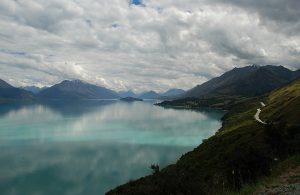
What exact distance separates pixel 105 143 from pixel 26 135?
56392 mm

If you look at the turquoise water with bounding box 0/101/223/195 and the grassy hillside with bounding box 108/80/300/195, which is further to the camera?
the turquoise water with bounding box 0/101/223/195

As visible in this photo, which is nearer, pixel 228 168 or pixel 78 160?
pixel 228 168

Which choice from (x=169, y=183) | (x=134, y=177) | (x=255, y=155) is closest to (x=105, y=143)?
(x=134, y=177)

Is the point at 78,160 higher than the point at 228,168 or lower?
lower

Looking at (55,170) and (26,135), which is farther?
(26,135)

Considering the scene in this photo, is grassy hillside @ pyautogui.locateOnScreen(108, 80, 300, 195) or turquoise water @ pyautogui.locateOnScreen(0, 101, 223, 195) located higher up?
grassy hillside @ pyautogui.locateOnScreen(108, 80, 300, 195)

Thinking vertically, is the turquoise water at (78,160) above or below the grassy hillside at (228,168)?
below

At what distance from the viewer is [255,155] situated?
41406 millimetres

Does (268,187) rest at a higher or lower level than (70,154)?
higher

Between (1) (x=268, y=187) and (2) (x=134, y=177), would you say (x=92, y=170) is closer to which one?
(2) (x=134, y=177)

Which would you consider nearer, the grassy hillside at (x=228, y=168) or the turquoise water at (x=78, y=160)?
the grassy hillside at (x=228, y=168)

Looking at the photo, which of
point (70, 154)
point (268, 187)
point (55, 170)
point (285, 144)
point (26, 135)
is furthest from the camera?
point (26, 135)

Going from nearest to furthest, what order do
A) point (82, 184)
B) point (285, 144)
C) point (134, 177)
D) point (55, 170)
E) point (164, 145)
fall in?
point (285, 144)
point (82, 184)
point (134, 177)
point (55, 170)
point (164, 145)

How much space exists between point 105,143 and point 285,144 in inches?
4133
